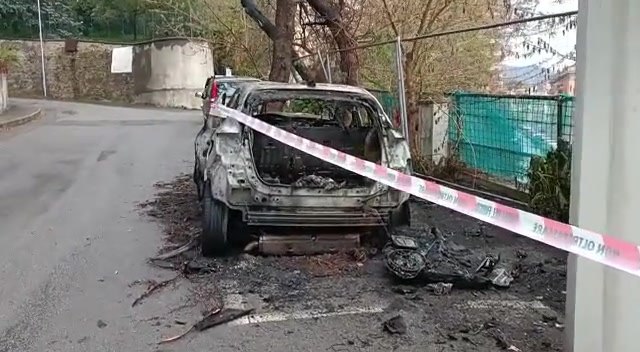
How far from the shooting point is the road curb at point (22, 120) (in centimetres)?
1865

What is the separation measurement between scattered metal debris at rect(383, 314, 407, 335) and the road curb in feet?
54.2

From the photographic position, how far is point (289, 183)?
626cm

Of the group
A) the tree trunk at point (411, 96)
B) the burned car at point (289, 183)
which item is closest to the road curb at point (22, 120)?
the tree trunk at point (411, 96)

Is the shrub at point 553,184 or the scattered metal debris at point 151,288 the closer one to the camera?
the scattered metal debris at point 151,288

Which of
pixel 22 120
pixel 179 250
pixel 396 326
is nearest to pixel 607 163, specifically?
pixel 396 326

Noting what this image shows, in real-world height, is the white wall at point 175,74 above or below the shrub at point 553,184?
above

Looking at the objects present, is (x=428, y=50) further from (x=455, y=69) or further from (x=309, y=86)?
(x=309, y=86)

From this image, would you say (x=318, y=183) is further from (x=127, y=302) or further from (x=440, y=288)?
(x=127, y=302)

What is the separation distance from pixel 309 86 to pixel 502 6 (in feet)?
18.5

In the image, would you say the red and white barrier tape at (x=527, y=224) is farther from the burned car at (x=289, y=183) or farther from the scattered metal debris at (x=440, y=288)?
the scattered metal debris at (x=440, y=288)

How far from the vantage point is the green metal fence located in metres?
7.67

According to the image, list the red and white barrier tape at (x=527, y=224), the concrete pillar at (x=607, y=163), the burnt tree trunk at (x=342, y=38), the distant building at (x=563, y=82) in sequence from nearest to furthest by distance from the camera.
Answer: the red and white barrier tape at (x=527, y=224) < the concrete pillar at (x=607, y=163) < the distant building at (x=563, y=82) < the burnt tree trunk at (x=342, y=38)

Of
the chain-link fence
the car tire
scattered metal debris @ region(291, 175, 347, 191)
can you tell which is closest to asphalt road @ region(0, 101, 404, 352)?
scattered metal debris @ region(291, 175, 347, 191)

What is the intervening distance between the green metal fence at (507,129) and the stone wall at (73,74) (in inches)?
1060
